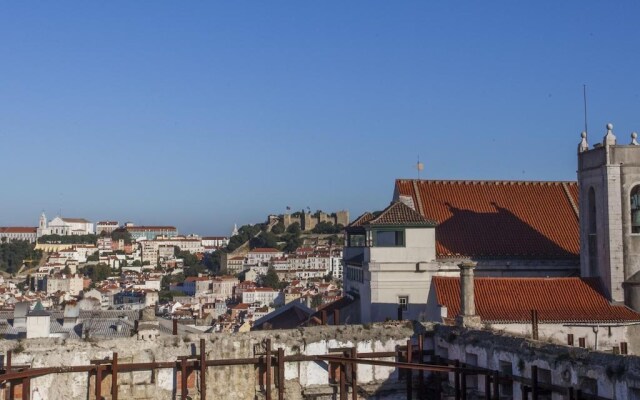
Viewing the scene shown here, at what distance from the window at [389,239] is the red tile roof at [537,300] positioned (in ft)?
9.54

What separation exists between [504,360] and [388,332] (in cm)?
361

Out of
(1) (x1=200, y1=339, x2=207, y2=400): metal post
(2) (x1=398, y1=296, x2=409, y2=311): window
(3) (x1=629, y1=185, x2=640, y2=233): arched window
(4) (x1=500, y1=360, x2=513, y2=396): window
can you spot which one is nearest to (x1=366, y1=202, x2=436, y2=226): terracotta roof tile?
(2) (x1=398, y1=296, x2=409, y2=311): window

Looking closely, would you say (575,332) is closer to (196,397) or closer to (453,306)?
(453,306)

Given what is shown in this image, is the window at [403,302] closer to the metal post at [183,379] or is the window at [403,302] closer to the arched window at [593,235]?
the arched window at [593,235]

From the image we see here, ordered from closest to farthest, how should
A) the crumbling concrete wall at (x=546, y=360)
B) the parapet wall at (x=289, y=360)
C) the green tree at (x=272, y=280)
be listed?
the crumbling concrete wall at (x=546, y=360) → the parapet wall at (x=289, y=360) → the green tree at (x=272, y=280)

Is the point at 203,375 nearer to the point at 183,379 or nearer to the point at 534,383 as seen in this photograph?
the point at 183,379

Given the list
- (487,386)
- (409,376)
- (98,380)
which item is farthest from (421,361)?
(98,380)

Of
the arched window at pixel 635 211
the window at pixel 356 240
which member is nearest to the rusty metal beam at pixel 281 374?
the arched window at pixel 635 211

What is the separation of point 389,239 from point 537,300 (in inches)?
227

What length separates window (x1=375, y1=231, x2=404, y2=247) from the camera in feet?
96.1

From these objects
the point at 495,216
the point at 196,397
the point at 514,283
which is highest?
the point at 495,216

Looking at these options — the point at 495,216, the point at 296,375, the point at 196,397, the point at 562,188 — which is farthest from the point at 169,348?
the point at 562,188

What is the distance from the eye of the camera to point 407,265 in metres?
29.2

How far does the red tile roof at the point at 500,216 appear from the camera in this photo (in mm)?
30906
